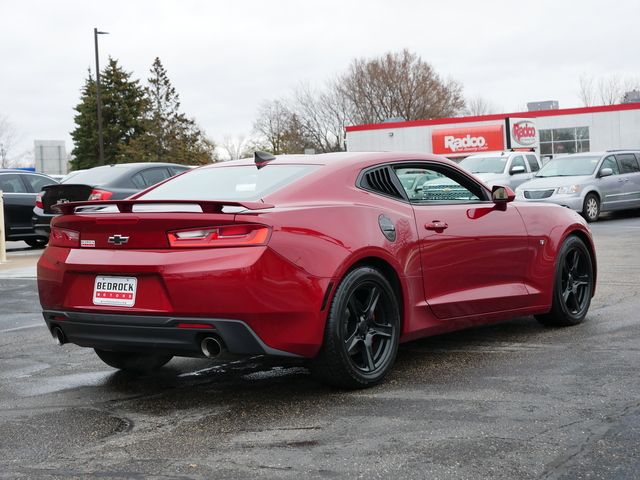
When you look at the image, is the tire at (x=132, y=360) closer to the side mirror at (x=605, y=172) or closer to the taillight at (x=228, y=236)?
the taillight at (x=228, y=236)

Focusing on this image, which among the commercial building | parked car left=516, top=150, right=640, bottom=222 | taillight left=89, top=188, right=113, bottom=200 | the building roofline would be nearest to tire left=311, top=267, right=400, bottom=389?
taillight left=89, top=188, right=113, bottom=200

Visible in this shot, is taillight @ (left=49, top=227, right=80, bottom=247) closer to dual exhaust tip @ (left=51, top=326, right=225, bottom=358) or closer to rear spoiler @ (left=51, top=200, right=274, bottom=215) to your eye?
rear spoiler @ (left=51, top=200, right=274, bottom=215)

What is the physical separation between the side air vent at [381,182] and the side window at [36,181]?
13668 millimetres

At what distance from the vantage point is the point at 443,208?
611 centimetres

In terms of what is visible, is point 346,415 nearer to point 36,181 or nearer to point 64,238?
point 64,238

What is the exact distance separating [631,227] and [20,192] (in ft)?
40.2

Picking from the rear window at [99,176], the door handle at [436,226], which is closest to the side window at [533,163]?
the rear window at [99,176]

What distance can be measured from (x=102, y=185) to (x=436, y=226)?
10.1m

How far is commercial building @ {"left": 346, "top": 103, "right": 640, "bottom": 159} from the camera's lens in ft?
161

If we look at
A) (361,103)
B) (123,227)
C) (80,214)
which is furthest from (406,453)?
(361,103)

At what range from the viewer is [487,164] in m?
25.2

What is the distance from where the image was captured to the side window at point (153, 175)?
51.8 ft

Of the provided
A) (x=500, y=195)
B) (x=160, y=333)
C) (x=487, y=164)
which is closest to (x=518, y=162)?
(x=487, y=164)

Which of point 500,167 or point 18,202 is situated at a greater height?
point 500,167
